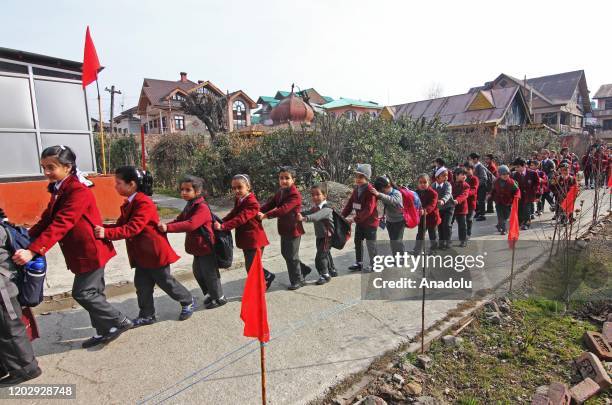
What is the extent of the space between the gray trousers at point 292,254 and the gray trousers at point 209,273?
2.95 ft

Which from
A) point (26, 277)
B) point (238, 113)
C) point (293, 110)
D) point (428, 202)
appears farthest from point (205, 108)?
point (238, 113)

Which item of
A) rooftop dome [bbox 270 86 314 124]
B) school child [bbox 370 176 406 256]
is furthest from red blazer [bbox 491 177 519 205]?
rooftop dome [bbox 270 86 314 124]

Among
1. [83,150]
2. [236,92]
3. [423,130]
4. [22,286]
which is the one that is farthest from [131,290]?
[236,92]

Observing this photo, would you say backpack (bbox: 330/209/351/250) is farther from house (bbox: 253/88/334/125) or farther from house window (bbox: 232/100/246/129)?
house (bbox: 253/88/334/125)

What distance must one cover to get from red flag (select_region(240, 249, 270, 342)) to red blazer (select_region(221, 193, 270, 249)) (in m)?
1.73

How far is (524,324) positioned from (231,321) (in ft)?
9.72

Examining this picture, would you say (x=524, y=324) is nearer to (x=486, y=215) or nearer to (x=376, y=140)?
(x=486, y=215)

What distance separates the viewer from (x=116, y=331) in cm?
355

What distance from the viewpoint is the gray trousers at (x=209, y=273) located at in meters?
4.17

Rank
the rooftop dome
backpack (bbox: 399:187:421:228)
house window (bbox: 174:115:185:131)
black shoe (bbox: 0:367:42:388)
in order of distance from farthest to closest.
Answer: house window (bbox: 174:115:185:131), the rooftop dome, backpack (bbox: 399:187:421:228), black shoe (bbox: 0:367:42:388)

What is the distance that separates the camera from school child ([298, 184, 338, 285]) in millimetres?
4859

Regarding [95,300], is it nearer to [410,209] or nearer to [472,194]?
[410,209]

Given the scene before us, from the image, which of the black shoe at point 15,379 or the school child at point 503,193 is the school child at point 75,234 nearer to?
the black shoe at point 15,379

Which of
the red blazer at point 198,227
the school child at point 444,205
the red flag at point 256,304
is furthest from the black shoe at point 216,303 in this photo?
the school child at point 444,205
